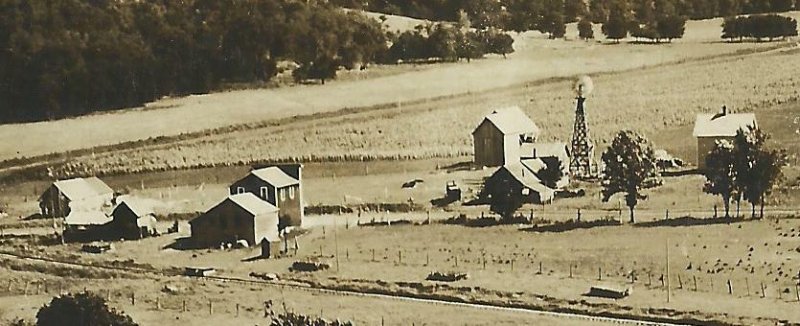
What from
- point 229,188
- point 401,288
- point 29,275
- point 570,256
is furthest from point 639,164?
point 29,275

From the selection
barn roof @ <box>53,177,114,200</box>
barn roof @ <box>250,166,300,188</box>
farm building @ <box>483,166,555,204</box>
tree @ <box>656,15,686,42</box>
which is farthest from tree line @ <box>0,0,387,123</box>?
tree @ <box>656,15,686,42</box>

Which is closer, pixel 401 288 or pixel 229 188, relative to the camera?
pixel 401 288

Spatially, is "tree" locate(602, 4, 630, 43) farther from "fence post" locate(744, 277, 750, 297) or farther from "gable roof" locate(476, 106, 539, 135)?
"fence post" locate(744, 277, 750, 297)

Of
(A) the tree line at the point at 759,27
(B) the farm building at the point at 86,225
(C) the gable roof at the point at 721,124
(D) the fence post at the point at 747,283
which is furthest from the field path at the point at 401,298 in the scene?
(A) the tree line at the point at 759,27

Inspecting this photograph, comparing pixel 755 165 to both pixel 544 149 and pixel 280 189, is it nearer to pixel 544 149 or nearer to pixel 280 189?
pixel 544 149

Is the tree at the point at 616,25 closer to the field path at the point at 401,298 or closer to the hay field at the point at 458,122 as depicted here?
the hay field at the point at 458,122

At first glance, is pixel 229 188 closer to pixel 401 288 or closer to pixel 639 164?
pixel 401 288
